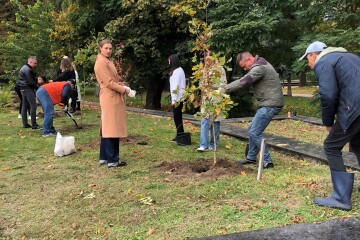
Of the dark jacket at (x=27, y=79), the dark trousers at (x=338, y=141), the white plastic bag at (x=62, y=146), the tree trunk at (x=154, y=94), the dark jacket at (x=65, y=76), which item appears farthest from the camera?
the tree trunk at (x=154, y=94)

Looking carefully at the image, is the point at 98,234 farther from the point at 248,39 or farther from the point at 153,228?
the point at 248,39

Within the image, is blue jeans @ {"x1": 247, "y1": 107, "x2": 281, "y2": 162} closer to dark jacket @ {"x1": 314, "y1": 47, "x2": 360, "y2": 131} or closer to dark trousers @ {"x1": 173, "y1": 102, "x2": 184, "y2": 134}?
dark jacket @ {"x1": 314, "y1": 47, "x2": 360, "y2": 131}

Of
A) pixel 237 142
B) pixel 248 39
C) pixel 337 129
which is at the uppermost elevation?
pixel 248 39

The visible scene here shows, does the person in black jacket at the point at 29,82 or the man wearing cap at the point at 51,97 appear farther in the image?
the person in black jacket at the point at 29,82

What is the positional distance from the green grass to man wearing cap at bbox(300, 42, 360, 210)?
0.74ft

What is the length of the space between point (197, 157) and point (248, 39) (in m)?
7.47

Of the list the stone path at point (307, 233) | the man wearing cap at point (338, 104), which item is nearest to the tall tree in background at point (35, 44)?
the man wearing cap at point (338, 104)

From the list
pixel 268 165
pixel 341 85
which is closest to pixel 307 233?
pixel 341 85

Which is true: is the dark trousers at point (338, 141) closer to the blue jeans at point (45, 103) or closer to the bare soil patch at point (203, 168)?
the bare soil patch at point (203, 168)

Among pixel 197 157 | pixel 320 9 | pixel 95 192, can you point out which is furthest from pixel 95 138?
pixel 320 9

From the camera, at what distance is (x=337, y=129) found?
4180mm

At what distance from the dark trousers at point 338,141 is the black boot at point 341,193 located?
8 centimetres

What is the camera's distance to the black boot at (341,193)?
413cm

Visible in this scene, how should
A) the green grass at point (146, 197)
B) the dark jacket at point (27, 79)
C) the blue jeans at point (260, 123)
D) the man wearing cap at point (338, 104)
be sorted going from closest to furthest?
the green grass at point (146, 197), the man wearing cap at point (338, 104), the blue jeans at point (260, 123), the dark jacket at point (27, 79)
